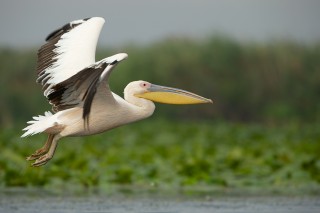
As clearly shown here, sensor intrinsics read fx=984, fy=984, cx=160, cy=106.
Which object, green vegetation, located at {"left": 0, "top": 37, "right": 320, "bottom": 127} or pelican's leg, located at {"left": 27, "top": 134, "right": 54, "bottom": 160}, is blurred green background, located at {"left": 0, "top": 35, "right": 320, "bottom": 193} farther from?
pelican's leg, located at {"left": 27, "top": 134, "right": 54, "bottom": 160}

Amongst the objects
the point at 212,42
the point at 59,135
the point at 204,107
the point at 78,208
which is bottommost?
the point at 78,208

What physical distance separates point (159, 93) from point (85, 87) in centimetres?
113

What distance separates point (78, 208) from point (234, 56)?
19.5m

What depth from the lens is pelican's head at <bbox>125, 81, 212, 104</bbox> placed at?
34.2 feet

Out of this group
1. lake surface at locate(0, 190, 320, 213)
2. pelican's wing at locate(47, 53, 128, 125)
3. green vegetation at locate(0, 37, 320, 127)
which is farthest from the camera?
green vegetation at locate(0, 37, 320, 127)

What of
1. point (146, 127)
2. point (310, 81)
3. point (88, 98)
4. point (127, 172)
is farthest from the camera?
point (310, 81)

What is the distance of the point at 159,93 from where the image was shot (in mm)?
10484

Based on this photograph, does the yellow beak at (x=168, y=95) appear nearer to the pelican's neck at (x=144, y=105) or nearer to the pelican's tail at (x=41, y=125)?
the pelican's neck at (x=144, y=105)

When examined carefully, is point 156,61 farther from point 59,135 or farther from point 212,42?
point 59,135

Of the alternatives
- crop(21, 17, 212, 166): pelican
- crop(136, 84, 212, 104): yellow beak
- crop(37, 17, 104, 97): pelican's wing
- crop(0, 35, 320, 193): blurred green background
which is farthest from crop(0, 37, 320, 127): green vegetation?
crop(136, 84, 212, 104): yellow beak

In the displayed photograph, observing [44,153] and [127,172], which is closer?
[44,153]

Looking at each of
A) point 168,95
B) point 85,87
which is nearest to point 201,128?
point 168,95

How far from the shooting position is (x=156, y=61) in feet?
96.7

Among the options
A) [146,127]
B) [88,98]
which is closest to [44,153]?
[88,98]
